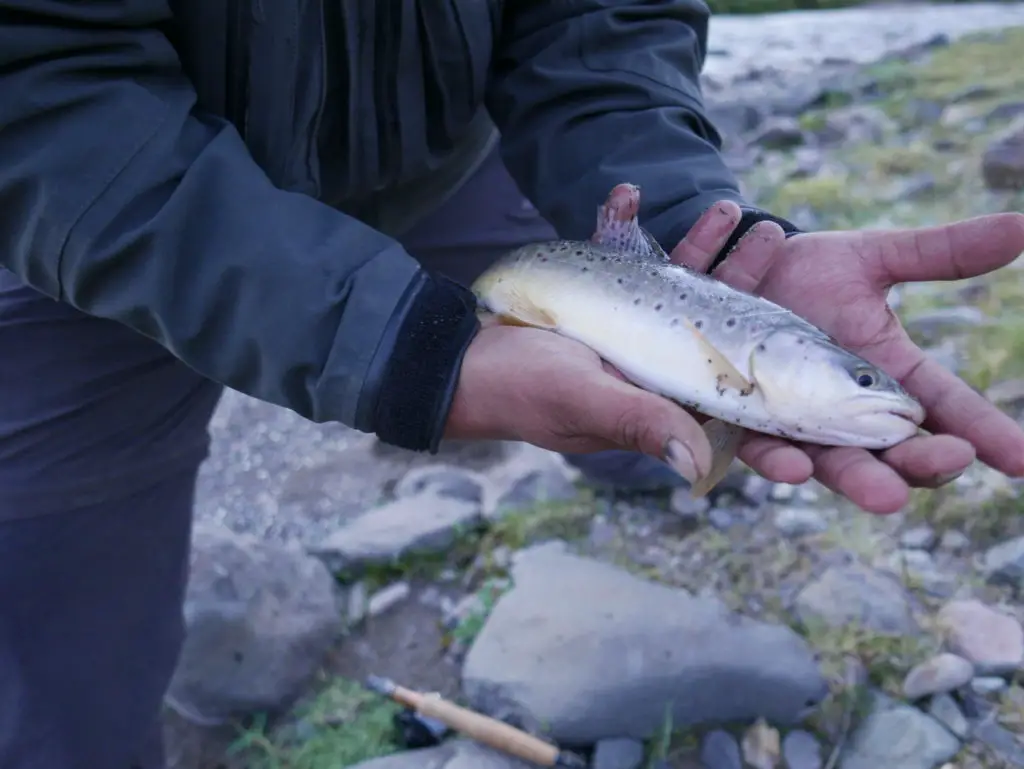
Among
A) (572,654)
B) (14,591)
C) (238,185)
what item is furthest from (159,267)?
(572,654)

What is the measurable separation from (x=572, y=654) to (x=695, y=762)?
1.16ft

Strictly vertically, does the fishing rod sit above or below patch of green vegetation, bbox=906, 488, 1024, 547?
below

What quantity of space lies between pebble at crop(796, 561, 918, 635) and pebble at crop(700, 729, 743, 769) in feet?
1.33

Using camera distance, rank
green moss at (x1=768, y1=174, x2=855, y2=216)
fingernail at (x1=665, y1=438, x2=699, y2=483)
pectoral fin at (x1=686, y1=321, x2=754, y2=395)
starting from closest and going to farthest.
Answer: fingernail at (x1=665, y1=438, x2=699, y2=483)
pectoral fin at (x1=686, y1=321, x2=754, y2=395)
green moss at (x1=768, y1=174, x2=855, y2=216)

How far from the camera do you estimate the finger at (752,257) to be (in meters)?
1.83

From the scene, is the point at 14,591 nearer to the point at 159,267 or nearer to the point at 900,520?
the point at 159,267

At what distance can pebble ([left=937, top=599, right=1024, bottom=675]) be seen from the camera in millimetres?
2262

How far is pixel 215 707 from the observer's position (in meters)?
2.42

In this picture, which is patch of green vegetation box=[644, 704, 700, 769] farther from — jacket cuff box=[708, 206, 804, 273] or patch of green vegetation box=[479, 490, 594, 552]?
jacket cuff box=[708, 206, 804, 273]

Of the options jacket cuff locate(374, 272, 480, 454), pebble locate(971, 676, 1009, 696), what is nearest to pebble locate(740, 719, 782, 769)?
pebble locate(971, 676, 1009, 696)

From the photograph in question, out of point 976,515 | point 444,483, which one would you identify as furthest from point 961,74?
point 444,483

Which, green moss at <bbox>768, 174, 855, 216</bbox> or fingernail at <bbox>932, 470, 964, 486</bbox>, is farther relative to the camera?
green moss at <bbox>768, 174, 855, 216</bbox>

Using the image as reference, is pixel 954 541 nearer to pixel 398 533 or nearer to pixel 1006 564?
pixel 1006 564

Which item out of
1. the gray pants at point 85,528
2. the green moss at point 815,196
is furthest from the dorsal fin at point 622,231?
the green moss at point 815,196
